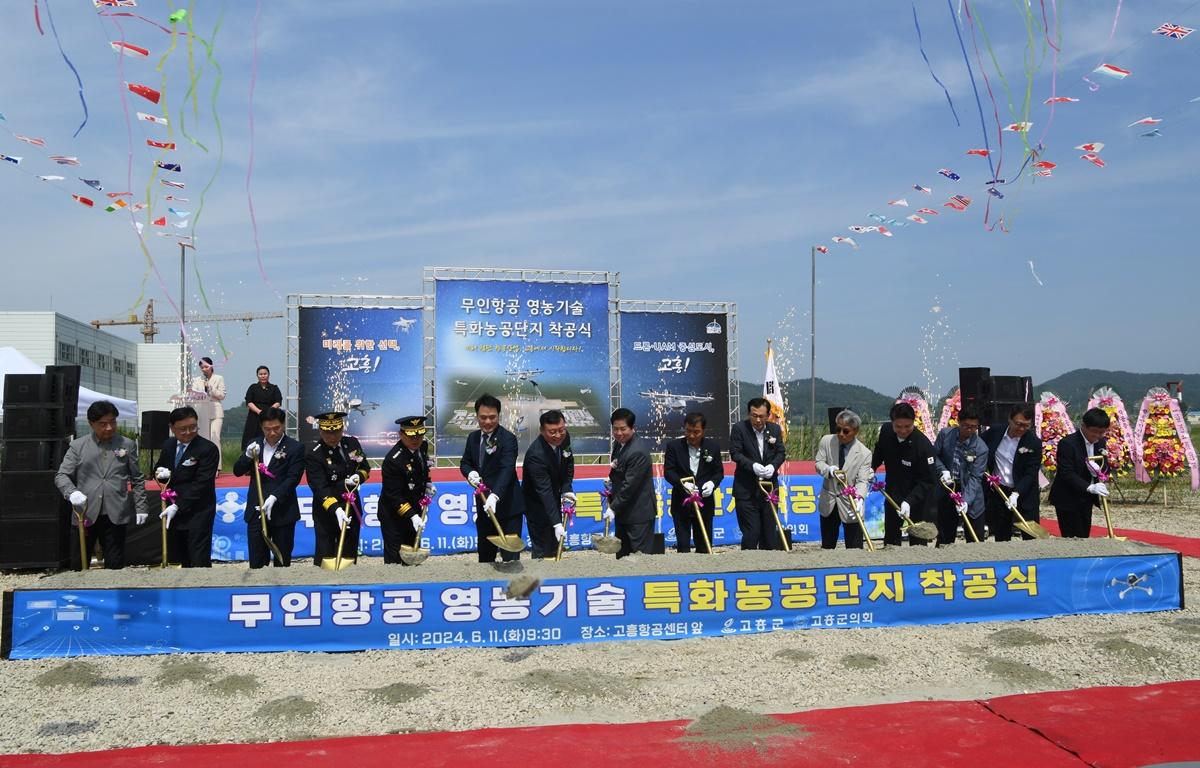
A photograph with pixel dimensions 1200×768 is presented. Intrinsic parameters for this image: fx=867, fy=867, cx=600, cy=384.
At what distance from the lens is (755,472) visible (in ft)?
21.1

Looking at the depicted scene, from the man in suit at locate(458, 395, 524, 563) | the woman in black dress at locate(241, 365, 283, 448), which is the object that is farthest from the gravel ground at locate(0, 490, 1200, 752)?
the woman in black dress at locate(241, 365, 283, 448)

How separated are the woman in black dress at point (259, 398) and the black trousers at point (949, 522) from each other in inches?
298

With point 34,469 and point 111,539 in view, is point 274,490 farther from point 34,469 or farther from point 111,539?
point 34,469

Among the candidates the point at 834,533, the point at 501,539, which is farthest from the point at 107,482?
the point at 834,533

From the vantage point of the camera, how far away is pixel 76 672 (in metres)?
4.39

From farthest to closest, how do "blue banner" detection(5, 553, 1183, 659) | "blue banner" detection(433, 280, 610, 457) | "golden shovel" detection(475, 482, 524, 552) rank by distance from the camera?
1. "blue banner" detection(433, 280, 610, 457)
2. "golden shovel" detection(475, 482, 524, 552)
3. "blue banner" detection(5, 553, 1183, 659)

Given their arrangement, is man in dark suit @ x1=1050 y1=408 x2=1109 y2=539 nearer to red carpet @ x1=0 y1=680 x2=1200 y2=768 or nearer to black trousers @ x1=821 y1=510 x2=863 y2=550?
black trousers @ x1=821 y1=510 x2=863 y2=550

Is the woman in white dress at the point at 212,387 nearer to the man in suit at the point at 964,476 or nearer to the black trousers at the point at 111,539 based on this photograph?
the black trousers at the point at 111,539

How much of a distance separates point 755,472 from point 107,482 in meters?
4.70

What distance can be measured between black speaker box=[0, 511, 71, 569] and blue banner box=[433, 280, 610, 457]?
7.13m

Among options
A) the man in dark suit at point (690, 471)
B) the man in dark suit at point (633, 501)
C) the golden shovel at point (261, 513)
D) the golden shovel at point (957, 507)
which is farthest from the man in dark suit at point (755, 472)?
the golden shovel at point (261, 513)

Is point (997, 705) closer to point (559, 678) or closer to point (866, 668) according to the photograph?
point (866, 668)

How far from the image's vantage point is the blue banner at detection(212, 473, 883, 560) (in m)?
8.66

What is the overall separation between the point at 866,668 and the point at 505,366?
10507 mm
